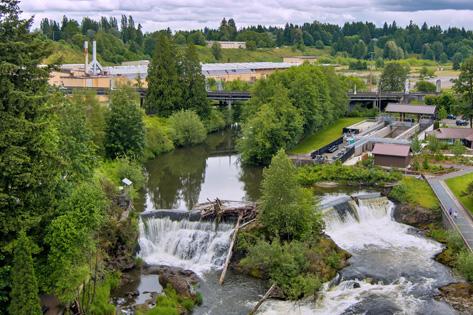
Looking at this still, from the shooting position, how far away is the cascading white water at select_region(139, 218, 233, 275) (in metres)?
38.6

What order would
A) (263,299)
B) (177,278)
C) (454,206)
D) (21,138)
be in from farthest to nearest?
(454,206)
(177,278)
(263,299)
(21,138)

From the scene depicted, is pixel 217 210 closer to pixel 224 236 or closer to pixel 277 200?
pixel 224 236

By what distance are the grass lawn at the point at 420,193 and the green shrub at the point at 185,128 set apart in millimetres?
30336

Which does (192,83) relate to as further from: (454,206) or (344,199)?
(454,206)

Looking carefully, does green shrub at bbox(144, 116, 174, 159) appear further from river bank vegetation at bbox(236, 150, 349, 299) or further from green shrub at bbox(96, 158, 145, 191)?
river bank vegetation at bbox(236, 150, 349, 299)

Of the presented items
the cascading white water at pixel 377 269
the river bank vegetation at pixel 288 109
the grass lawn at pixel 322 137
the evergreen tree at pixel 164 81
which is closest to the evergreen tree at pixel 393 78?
the grass lawn at pixel 322 137

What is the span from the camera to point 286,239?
1515 inches

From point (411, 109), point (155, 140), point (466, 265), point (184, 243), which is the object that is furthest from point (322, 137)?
point (466, 265)

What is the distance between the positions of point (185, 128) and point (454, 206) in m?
38.3

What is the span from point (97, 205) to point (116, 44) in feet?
461

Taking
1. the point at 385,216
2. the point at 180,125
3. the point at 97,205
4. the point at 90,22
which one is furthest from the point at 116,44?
the point at 97,205

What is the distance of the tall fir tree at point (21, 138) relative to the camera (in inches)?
986

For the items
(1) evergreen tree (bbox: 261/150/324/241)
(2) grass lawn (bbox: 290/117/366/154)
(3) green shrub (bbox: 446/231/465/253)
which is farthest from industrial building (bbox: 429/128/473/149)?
(1) evergreen tree (bbox: 261/150/324/241)

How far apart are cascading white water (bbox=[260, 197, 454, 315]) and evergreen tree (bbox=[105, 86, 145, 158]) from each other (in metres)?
24.4
